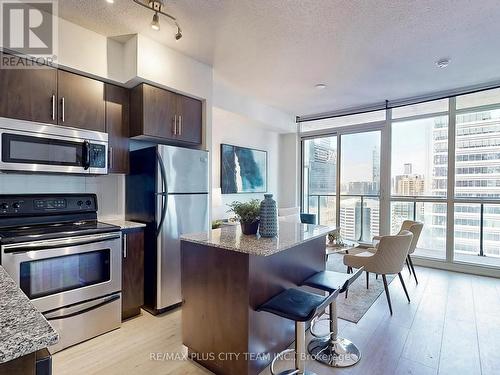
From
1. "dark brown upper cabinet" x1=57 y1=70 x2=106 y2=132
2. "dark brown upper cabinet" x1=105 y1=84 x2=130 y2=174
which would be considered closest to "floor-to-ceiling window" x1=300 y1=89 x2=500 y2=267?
"dark brown upper cabinet" x1=105 y1=84 x2=130 y2=174

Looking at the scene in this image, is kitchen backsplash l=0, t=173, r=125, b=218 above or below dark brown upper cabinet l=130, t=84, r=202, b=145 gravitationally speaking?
below

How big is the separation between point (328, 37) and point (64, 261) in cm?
308

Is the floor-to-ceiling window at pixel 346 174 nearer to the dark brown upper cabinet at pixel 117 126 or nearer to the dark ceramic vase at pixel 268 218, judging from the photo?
the dark ceramic vase at pixel 268 218

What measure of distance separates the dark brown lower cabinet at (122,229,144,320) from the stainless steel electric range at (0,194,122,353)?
13 centimetres

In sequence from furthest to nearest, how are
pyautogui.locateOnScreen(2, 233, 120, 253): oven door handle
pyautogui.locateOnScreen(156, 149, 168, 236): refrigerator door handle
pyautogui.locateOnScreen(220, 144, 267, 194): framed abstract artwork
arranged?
1. pyautogui.locateOnScreen(220, 144, 267, 194): framed abstract artwork
2. pyautogui.locateOnScreen(156, 149, 168, 236): refrigerator door handle
3. pyautogui.locateOnScreen(2, 233, 120, 253): oven door handle

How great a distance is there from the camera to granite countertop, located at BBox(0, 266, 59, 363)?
2.04 ft

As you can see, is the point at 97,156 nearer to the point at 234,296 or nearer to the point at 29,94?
the point at 29,94

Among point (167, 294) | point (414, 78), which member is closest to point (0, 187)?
point (167, 294)

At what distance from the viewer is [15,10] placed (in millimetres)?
2170

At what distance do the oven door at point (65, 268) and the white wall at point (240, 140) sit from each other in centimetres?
184

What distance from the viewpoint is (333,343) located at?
211 cm

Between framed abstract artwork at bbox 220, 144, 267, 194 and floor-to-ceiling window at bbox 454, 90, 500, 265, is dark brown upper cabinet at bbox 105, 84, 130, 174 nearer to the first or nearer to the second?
framed abstract artwork at bbox 220, 144, 267, 194

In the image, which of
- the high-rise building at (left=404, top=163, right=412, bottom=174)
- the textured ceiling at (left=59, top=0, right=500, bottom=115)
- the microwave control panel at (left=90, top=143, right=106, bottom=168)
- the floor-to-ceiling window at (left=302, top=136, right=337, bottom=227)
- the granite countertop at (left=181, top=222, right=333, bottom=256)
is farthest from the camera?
the floor-to-ceiling window at (left=302, top=136, right=337, bottom=227)

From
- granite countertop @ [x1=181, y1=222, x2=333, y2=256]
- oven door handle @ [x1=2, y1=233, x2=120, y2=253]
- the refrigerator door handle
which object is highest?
the refrigerator door handle
